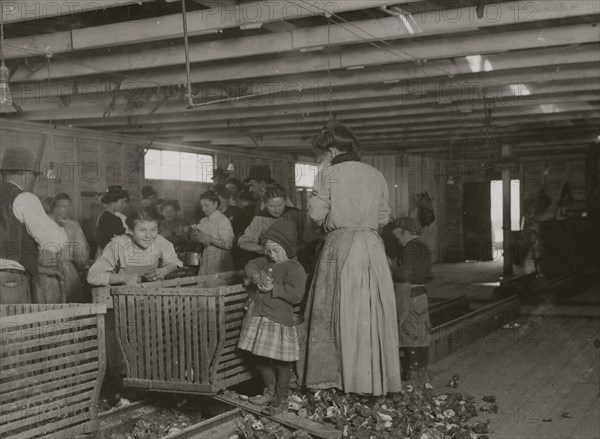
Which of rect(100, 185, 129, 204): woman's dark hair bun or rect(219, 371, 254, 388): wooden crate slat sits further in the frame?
rect(100, 185, 129, 204): woman's dark hair bun

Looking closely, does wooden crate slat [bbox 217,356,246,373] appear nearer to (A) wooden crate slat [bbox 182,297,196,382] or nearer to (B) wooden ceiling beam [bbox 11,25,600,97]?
(A) wooden crate slat [bbox 182,297,196,382]

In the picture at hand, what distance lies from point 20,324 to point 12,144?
22.5 feet

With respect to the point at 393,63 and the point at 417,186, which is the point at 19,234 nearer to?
the point at 393,63

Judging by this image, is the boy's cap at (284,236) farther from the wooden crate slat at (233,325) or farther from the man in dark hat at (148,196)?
the man in dark hat at (148,196)

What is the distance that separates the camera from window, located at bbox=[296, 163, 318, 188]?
1709 cm

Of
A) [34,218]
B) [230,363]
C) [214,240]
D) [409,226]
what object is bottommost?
[230,363]

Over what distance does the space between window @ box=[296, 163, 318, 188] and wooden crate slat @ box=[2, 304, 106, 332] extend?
13.0 m

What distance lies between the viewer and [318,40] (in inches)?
225

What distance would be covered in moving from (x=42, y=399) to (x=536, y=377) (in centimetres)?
431

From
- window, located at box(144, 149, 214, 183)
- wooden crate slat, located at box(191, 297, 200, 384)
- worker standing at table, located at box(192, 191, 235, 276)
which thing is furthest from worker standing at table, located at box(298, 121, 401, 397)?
window, located at box(144, 149, 214, 183)

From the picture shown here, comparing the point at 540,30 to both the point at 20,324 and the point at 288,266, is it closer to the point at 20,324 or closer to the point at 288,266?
the point at 288,266

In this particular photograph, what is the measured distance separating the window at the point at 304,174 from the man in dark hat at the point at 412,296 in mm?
11393

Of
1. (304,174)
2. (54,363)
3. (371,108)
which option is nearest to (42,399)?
(54,363)

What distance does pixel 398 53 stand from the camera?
6.31 metres
